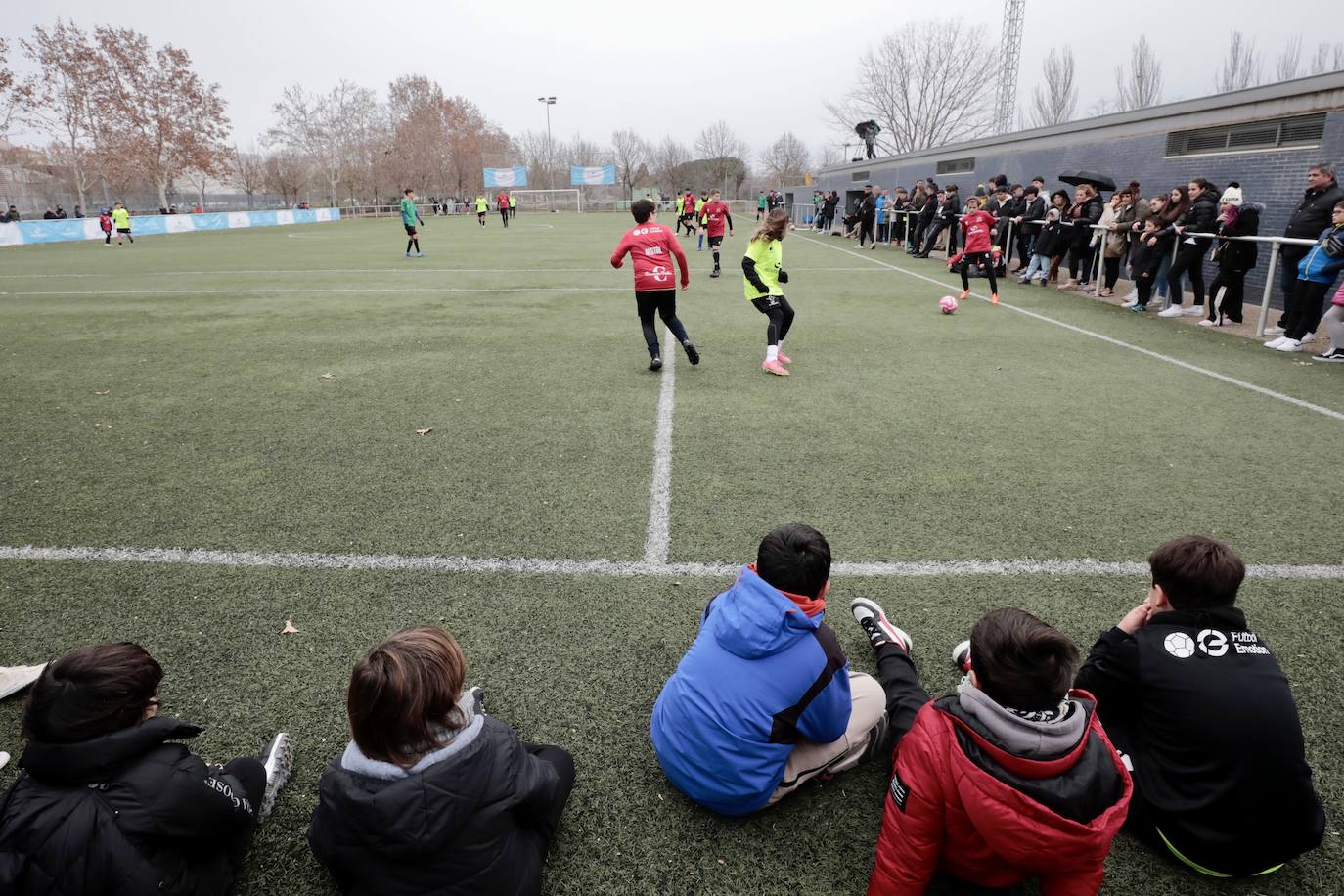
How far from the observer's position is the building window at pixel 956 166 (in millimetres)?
25938

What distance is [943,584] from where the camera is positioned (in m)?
3.92

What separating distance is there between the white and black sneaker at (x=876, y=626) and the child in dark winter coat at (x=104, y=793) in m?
2.52

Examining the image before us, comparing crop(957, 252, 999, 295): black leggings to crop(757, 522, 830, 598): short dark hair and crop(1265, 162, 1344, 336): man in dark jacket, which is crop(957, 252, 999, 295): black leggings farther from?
crop(757, 522, 830, 598): short dark hair

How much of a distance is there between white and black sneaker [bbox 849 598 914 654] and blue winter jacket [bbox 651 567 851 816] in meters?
0.82

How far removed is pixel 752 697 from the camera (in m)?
2.39

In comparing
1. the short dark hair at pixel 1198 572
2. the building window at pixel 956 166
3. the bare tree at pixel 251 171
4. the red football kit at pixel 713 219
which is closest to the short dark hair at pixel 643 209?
the short dark hair at pixel 1198 572

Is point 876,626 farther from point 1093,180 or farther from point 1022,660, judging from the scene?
point 1093,180

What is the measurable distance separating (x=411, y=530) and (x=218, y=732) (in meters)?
1.75

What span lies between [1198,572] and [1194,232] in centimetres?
1151

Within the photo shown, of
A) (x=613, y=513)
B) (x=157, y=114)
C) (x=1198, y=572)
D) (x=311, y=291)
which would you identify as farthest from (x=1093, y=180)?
(x=157, y=114)

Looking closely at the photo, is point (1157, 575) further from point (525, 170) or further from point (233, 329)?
point (525, 170)

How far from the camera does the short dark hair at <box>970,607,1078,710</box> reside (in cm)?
193

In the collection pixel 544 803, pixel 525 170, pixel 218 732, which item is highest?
pixel 525 170

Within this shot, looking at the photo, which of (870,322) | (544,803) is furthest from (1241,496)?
(870,322)
